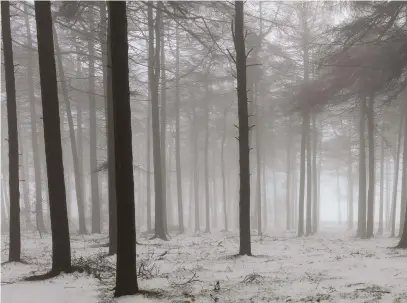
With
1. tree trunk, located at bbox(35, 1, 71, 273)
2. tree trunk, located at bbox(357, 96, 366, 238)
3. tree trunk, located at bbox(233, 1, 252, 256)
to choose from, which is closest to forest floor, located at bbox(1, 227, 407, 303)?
tree trunk, located at bbox(35, 1, 71, 273)

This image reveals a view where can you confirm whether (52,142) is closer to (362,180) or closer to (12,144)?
(12,144)

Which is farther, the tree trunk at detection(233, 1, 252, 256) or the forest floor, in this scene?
the tree trunk at detection(233, 1, 252, 256)

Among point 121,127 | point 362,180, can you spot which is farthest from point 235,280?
point 362,180

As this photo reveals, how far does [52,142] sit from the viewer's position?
7.77 metres

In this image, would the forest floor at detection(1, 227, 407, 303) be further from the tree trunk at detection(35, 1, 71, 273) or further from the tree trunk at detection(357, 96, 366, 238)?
the tree trunk at detection(357, 96, 366, 238)

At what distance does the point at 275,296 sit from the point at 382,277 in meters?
2.48

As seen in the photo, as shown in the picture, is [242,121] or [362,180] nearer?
[242,121]

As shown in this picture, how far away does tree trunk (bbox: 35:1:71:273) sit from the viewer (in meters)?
7.75

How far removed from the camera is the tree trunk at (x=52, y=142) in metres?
7.75

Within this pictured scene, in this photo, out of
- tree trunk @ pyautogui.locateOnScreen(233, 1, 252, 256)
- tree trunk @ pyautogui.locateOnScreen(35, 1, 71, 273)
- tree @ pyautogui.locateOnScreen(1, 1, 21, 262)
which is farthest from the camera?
tree trunk @ pyautogui.locateOnScreen(233, 1, 252, 256)

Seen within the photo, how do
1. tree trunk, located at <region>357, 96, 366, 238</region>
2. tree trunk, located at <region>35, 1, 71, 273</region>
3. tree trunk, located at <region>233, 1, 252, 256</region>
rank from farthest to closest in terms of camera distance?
tree trunk, located at <region>357, 96, 366, 238</region> < tree trunk, located at <region>233, 1, 252, 256</region> < tree trunk, located at <region>35, 1, 71, 273</region>

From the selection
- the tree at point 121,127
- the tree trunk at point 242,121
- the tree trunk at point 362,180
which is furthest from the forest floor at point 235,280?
the tree trunk at point 362,180

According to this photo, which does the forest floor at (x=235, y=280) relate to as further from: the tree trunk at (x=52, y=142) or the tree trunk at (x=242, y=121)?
the tree trunk at (x=242, y=121)

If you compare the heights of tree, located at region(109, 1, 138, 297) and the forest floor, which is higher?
tree, located at region(109, 1, 138, 297)
